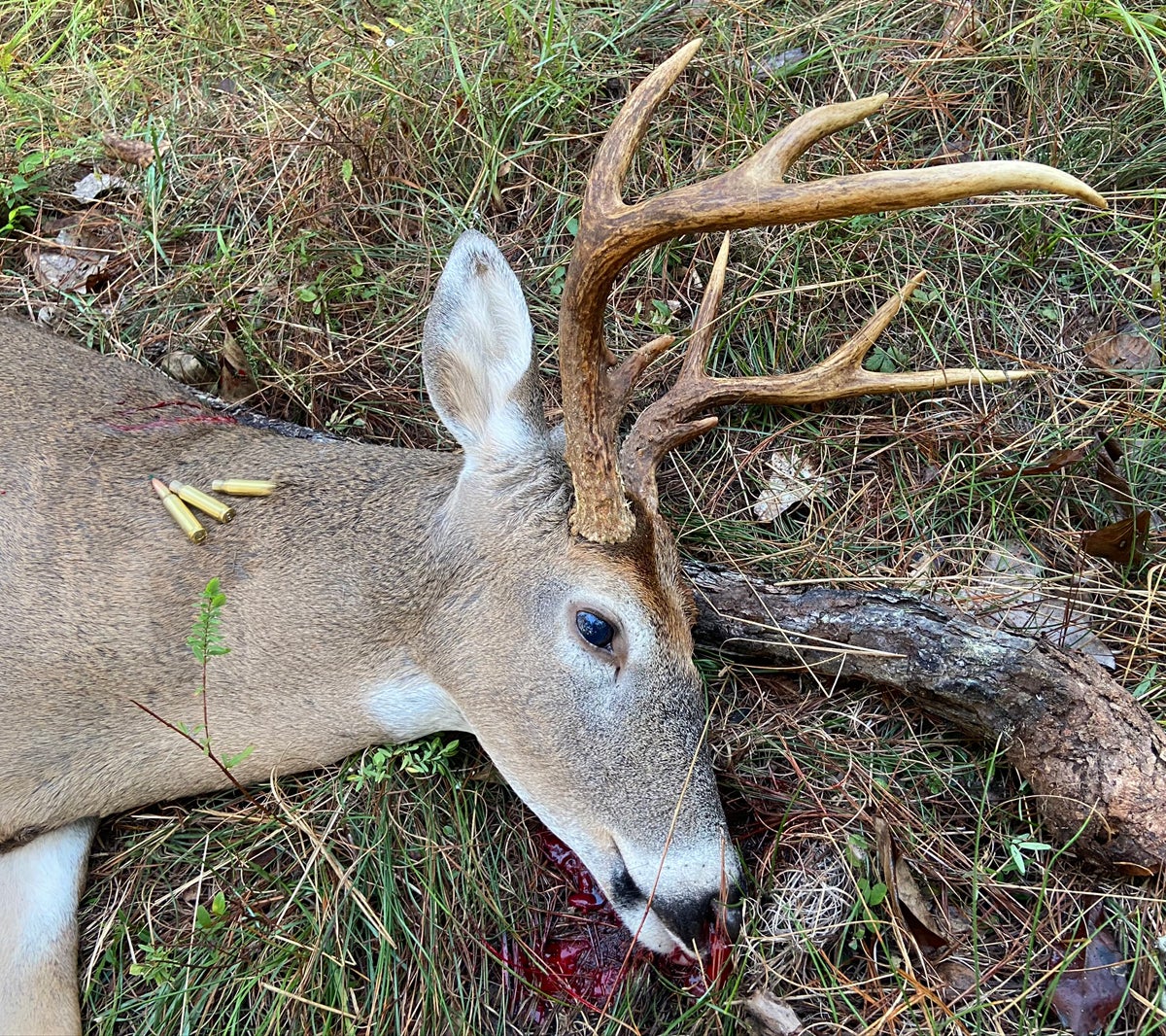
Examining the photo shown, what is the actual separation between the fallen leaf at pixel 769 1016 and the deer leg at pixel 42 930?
1896mm

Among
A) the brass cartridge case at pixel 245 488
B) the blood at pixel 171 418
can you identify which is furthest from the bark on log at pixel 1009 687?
the blood at pixel 171 418

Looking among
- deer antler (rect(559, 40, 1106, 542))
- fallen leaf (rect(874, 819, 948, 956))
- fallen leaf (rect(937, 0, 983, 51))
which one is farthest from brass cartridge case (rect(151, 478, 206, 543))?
fallen leaf (rect(937, 0, 983, 51))

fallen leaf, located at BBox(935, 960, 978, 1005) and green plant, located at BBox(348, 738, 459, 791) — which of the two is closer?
fallen leaf, located at BBox(935, 960, 978, 1005)

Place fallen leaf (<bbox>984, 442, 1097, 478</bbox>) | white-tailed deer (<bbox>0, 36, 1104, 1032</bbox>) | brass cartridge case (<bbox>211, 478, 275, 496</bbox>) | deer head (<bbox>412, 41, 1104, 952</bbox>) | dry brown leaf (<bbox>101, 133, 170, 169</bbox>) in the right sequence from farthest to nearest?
1. dry brown leaf (<bbox>101, 133, 170, 169</bbox>)
2. fallen leaf (<bbox>984, 442, 1097, 478</bbox>)
3. brass cartridge case (<bbox>211, 478, 275, 496</bbox>)
4. white-tailed deer (<bbox>0, 36, 1104, 1032</bbox>)
5. deer head (<bbox>412, 41, 1104, 952</bbox>)

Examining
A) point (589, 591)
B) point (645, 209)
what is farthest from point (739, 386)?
point (645, 209)

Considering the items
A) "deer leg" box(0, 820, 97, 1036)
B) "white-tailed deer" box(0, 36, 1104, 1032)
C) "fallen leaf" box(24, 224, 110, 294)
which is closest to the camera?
"white-tailed deer" box(0, 36, 1104, 1032)

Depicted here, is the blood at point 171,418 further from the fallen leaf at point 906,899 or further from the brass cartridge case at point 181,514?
the fallen leaf at point 906,899

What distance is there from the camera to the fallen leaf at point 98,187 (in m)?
4.49

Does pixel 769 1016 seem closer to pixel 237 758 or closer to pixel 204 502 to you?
pixel 237 758

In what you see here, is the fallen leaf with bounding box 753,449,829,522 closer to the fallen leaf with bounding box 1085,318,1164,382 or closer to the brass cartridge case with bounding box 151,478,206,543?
the fallen leaf with bounding box 1085,318,1164,382

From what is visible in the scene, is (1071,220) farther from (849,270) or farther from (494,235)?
(494,235)

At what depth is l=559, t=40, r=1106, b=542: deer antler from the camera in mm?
2062

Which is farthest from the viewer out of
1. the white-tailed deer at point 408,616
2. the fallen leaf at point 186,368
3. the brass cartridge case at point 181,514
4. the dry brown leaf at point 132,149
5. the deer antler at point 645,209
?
the dry brown leaf at point 132,149

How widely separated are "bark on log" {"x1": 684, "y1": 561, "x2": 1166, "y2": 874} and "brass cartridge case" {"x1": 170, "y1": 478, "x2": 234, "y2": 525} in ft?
4.81
